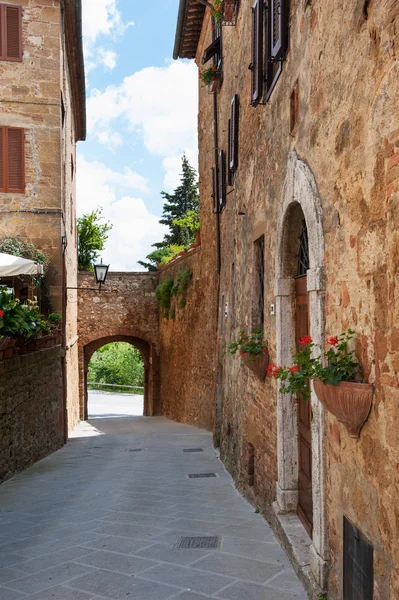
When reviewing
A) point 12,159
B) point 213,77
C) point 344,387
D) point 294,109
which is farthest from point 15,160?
point 344,387

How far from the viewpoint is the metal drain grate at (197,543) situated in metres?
4.68

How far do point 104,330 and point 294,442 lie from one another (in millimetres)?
15528

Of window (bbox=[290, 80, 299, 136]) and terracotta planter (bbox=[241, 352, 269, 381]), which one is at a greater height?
window (bbox=[290, 80, 299, 136])

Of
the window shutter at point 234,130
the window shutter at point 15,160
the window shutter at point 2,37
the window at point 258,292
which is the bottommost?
the window at point 258,292

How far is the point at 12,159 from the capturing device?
11594 mm

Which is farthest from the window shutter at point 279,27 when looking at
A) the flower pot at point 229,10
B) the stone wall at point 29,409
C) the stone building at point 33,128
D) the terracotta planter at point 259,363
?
the stone building at point 33,128

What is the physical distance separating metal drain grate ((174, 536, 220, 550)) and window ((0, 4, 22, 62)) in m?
10.5

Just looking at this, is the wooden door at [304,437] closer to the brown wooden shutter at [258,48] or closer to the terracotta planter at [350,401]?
the terracotta planter at [350,401]

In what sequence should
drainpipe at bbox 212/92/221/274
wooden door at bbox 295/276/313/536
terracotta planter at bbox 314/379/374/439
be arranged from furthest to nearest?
drainpipe at bbox 212/92/221/274
wooden door at bbox 295/276/313/536
terracotta planter at bbox 314/379/374/439

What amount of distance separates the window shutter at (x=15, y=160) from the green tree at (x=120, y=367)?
24.6 m

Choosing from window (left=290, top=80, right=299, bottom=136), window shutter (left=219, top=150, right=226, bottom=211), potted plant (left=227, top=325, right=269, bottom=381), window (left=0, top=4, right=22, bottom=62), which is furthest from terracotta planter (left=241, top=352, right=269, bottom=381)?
window (left=0, top=4, right=22, bottom=62)

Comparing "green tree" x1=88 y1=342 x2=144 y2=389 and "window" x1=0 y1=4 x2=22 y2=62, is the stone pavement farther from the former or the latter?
"green tree" x1=88 y1=342 x2=144 y2=389

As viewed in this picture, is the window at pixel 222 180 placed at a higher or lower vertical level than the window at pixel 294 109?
higher

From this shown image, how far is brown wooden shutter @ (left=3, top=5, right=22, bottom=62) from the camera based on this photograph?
38.2ft
